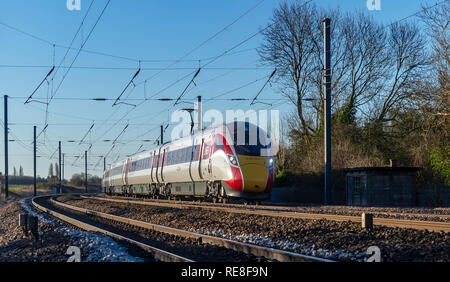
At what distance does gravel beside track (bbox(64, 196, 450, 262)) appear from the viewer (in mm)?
7660

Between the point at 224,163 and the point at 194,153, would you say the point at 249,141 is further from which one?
the point at 194,153

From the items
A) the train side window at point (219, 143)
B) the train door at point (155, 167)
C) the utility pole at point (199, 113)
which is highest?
the utility pole at point (199, 113)

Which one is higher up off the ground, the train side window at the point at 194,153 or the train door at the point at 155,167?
the train side window at the point at 194,153

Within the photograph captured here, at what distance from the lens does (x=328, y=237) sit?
9500mm

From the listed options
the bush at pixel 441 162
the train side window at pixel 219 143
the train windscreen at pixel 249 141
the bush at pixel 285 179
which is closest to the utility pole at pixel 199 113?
the bush at pixel 285 179

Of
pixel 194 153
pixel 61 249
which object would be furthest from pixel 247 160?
pixel 61 249

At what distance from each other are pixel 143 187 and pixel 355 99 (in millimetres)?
15635

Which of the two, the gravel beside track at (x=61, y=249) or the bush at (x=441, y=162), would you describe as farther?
the bush at (x=441, y=162)

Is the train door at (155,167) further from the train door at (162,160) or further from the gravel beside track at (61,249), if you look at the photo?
the gravel beside track at (61,249)

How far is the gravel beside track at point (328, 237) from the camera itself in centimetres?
766

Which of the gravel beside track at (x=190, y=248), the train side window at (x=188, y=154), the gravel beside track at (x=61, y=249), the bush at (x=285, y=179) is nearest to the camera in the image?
the gravel beside track at (x=190, y=248)

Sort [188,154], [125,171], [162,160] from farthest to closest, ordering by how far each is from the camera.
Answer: [125,171]
[162,160]
[188,154]
